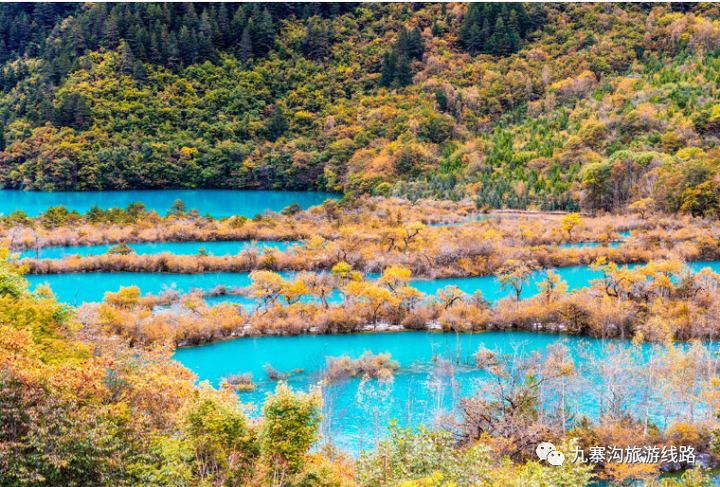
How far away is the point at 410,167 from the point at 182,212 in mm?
27607

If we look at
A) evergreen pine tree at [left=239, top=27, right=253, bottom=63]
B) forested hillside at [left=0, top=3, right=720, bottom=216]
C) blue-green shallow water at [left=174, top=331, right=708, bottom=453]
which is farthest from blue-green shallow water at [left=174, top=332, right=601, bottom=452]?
evergreen pine tree at [left=239, top=27, right=253, bottom=63]

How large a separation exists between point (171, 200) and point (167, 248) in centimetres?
2889

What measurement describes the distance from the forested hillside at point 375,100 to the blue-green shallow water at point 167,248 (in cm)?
2117

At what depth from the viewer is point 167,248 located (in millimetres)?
48812

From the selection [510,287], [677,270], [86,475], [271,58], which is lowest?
[510,287]

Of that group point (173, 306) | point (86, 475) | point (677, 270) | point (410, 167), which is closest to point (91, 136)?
point (410, 167)

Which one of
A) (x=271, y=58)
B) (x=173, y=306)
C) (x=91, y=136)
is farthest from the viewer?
(x=271, y=58)

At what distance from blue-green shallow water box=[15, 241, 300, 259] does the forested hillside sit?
21172mm

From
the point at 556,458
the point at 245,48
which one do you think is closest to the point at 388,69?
the point at 245,48

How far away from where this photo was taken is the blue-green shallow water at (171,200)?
224ft

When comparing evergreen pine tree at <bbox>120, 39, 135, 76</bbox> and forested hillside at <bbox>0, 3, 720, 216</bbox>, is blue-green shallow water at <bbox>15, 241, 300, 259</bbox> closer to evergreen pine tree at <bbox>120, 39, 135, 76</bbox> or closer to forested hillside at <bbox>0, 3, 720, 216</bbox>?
forested hillside at <bbox>0, 3, 720, 216</bbox>

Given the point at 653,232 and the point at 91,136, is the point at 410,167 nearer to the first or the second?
the point at 653,232

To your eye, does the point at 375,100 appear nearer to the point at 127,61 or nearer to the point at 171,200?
the point at 171,200

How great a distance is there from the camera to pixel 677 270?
2992cm
